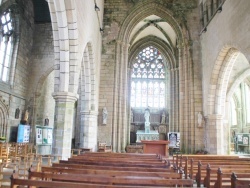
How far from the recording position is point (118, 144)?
13734 mm

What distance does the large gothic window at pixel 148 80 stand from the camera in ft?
73.2

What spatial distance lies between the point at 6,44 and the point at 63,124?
27.2ft

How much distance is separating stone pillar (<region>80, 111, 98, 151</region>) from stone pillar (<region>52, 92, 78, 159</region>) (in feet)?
13.8

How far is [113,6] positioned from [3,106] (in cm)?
870

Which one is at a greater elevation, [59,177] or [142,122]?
[142,122]

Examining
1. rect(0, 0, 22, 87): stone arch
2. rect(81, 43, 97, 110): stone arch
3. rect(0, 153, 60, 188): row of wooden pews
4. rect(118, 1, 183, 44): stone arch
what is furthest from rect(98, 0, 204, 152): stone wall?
rect(0, 153, 60, 188): row of wooden pews

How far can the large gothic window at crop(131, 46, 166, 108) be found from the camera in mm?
22297

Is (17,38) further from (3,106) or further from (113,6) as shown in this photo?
(113,6)

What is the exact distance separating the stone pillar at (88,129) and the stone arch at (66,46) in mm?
4533

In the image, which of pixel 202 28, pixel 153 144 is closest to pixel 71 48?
pixel 153 144

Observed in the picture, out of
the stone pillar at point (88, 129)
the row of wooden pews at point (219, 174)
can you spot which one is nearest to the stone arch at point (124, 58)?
the stone pillar at point (88, 129)

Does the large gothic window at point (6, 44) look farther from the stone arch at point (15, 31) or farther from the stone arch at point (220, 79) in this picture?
the stone arch at point (220, 79)

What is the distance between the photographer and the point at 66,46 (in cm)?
805

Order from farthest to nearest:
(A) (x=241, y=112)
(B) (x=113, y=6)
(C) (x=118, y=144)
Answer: (A) (x=241, y=112)
(B) (x=113, y=6)
(C) (x=118, y=144)
